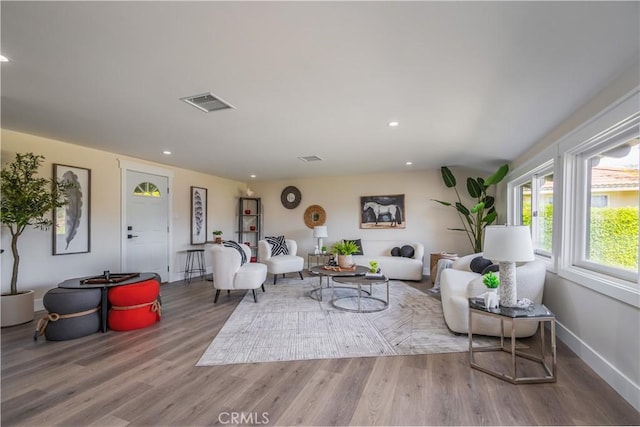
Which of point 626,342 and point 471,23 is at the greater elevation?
point 471,23

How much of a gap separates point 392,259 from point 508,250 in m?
3.59

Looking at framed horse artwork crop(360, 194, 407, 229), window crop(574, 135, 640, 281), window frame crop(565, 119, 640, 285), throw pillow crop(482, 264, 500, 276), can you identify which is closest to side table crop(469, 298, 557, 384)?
window crop(574, 135, 640, 281)

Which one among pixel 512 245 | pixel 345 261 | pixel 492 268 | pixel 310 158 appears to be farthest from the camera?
pixel 310 158

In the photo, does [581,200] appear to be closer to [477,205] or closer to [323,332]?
[477,205]

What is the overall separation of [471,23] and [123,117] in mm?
3234

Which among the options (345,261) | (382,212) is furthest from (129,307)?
(382,212)

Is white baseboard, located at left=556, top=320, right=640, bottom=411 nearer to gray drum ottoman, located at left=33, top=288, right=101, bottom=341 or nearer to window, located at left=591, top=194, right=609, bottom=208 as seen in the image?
window, located at left=591, top=194, right=609, bottom=208

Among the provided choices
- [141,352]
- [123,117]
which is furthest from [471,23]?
[141,352]

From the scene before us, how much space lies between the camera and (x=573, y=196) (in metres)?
2.82

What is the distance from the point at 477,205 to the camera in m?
5.15

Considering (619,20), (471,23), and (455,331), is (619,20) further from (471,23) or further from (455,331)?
(455,331)

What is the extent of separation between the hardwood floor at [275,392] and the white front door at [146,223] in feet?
7.57

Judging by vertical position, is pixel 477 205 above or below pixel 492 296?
above

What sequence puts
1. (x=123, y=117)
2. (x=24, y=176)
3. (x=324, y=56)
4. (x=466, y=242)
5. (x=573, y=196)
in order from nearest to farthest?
(x=324, y=56), (x=573, y=196), (x=123, y=117), (x=24, y=176), (x=466, y=242)
